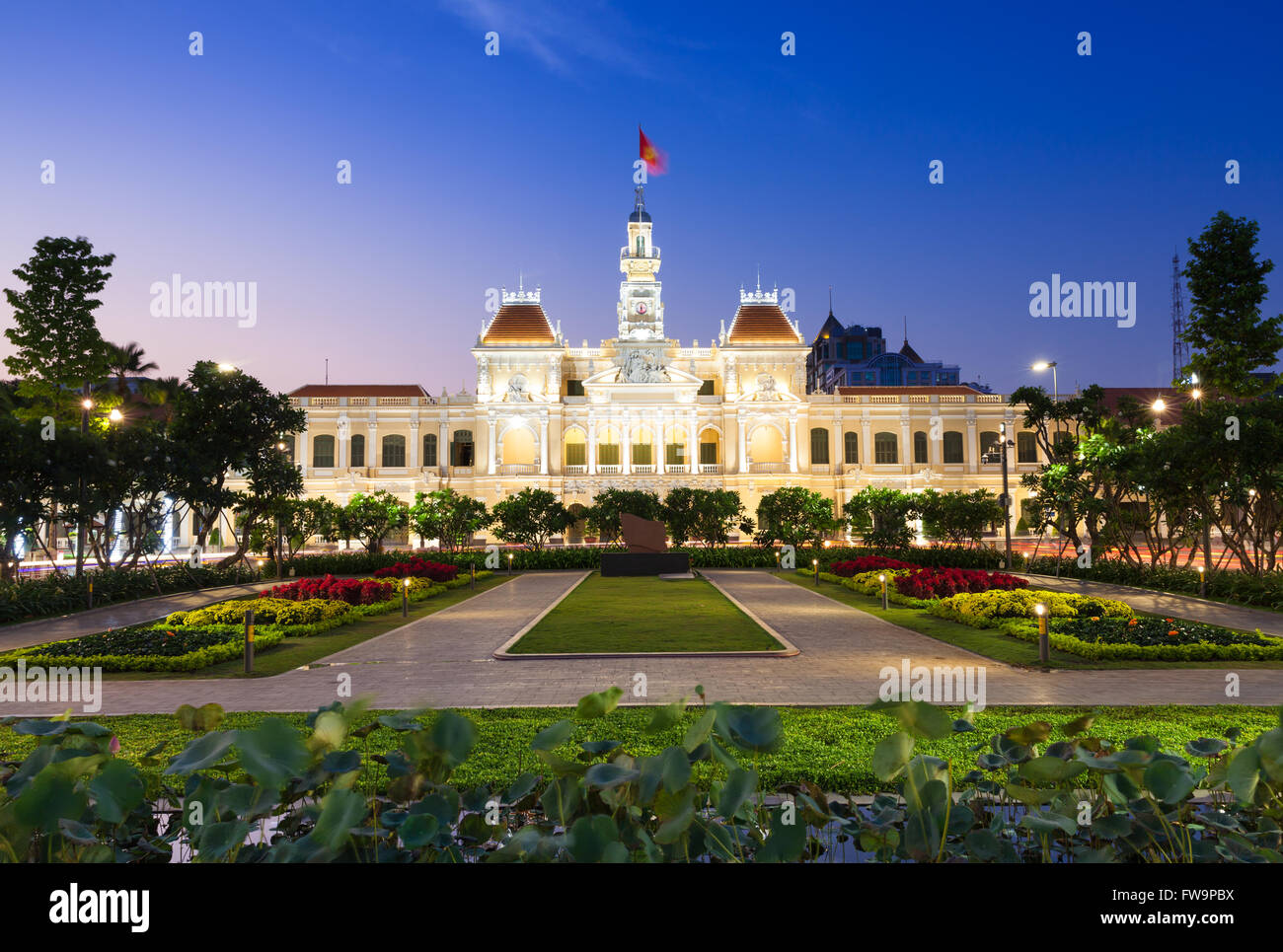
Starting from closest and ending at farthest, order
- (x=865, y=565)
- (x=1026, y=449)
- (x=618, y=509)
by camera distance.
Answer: (x=865, y=565) → (x=618, y=509) → (x=1026, y=449)

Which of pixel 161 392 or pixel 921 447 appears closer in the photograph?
pixel 161 392

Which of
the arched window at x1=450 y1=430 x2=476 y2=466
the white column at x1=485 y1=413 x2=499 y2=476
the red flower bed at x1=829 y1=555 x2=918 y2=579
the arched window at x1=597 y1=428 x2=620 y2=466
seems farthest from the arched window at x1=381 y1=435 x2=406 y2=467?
the red flower bed at x1=829 y1=555 x2=918 y2=579

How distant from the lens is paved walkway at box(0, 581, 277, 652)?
50.4 ft

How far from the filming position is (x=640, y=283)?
5969 centimetres

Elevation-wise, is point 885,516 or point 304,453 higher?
point 304,453

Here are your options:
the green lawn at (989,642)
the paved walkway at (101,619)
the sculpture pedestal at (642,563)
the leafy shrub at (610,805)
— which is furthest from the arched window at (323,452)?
the leafy shrub at (610,805)

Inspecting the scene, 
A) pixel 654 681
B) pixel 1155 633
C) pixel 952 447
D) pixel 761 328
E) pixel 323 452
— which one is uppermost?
pixel 761 328

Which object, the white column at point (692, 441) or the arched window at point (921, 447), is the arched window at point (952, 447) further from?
the white column at point (692, 441)

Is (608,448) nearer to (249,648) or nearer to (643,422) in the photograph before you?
(643,422)

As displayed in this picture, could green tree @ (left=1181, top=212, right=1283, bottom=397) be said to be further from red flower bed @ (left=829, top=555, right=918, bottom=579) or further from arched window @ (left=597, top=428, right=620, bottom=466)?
arched window @ (left=597, top=428, right=620, bottom=466)

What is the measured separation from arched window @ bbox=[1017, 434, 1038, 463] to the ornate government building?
0.16 meters

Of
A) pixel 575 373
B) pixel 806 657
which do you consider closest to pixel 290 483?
pixel 806 657

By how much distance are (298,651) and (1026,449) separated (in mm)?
59806

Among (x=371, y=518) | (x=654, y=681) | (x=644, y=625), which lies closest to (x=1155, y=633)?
(x=654, y=681)
